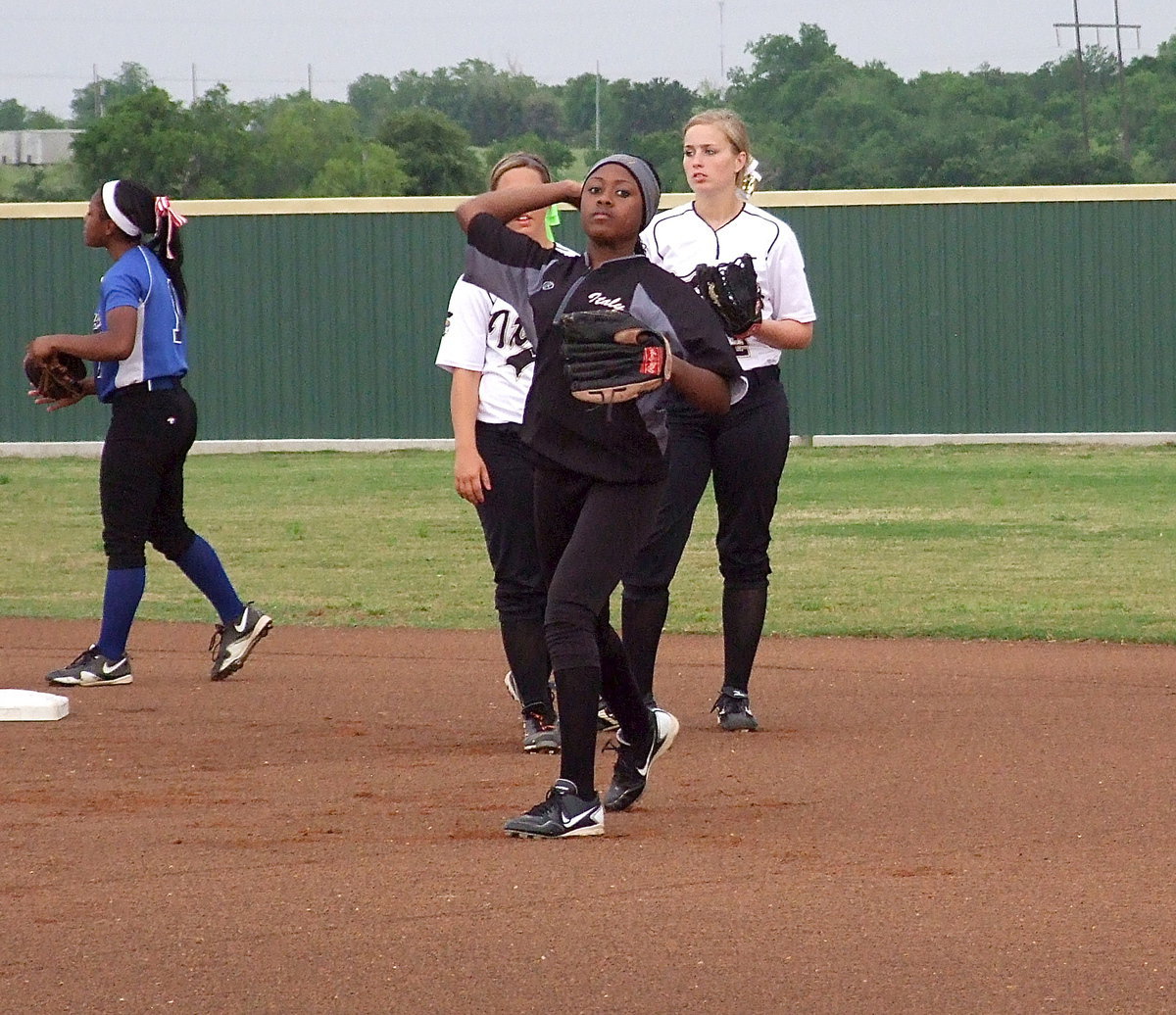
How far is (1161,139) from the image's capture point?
58125 mm

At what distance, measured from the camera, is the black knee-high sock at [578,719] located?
4.88 m

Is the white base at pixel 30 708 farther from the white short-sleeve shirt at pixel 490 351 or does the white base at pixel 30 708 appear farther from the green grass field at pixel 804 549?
the green grass field at pixel 804 549

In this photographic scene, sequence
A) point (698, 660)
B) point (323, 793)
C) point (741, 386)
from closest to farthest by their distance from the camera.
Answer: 1. point (741, 386)
2. point (323, 793)
3. point (698, 660)

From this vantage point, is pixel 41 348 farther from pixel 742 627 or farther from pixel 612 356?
pixel 612 356

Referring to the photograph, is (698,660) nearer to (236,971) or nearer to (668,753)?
(668,753)

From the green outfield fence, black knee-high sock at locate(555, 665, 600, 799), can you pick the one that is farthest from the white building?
black knee-high sock at locate(555, 665, 600, 799)

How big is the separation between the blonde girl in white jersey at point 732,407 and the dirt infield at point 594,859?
0.59 m

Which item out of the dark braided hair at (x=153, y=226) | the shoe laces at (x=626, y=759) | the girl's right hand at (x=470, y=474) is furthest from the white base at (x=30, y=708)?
the shoe laces at (x=626, y=759)

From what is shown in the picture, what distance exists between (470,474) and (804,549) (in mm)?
6944

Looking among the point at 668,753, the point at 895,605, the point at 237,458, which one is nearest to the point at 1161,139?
the point at 237,458

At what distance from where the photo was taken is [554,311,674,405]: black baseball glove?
456 cm

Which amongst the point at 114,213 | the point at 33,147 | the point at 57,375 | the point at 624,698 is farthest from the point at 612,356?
the point at 33,147

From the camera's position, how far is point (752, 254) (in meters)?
6.32

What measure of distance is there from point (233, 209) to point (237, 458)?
10.3 ft
